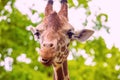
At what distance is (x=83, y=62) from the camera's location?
38.8 ft

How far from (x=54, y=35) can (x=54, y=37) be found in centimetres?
2

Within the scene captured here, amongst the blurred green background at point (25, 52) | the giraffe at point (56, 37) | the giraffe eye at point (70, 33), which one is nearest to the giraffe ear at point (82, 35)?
the giraffe at point (56, 37)

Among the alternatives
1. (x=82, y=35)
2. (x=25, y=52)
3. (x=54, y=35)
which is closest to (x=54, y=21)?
(x=54, y=35)

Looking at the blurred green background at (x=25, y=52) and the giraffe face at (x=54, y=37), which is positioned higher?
the blurred green background at (x=25, y=52)

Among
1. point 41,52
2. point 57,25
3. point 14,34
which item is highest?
point 14,34

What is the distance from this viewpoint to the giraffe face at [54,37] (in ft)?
12.9

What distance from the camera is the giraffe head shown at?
12.9ft

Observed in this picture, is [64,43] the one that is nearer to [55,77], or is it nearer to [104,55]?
[55,77]

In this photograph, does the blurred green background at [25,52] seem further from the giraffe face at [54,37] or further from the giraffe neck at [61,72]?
the giraffe face at [54,37]

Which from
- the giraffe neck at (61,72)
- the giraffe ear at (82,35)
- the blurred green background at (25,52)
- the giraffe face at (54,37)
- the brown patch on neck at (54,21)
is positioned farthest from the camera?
the blurred green background at (25,52)

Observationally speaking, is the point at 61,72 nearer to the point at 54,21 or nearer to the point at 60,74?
the point at 60,74

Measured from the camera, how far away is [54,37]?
4078 mm

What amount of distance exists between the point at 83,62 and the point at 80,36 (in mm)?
7414

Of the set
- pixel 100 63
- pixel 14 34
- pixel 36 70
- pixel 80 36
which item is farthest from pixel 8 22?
pixel 80 36
